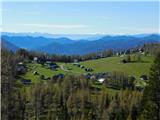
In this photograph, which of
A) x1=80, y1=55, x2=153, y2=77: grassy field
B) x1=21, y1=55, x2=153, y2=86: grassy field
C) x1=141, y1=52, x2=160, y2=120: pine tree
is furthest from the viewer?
x1=80, y1=55, x2=153, y2=77: grassy field

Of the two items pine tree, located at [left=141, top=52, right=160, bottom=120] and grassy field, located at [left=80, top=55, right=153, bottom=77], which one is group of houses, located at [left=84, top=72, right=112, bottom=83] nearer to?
grassy field, located at [left=80, top=55, right=153, bottom=77]

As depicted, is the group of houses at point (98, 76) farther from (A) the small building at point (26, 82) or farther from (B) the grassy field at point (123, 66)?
(A) the small building at point (26, 82)

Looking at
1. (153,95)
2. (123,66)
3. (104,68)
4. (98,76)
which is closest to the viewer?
(153,95)

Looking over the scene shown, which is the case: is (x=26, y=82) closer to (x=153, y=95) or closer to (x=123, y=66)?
(x=123, y=66)

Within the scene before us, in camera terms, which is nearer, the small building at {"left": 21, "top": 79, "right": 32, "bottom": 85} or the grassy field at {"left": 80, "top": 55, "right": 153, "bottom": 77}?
the small building at {"left": 21, "top": 79, "right": 32, "bottom": 85}

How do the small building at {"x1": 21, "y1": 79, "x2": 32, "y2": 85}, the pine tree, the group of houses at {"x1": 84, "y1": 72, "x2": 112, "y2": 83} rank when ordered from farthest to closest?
the group of houses at {"x1": 84, "y1": 72, "x2": 112, "y2": 83}, the small building at {"x1": 21, "y1": 79, "x2": 32, "y2": 85}, the pine tree

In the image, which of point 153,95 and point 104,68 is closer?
point 153,95

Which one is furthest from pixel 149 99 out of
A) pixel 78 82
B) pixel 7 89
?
pixel 78 82

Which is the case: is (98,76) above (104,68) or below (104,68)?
below

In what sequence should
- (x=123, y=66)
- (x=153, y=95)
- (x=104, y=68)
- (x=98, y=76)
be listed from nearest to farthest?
1. (x=153, y=95)
2. (x=98, y=76)
3. (x=123, y=66)
4. (x=104, y=68)

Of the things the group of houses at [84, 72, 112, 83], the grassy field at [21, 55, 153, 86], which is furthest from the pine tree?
the group of houses at [84, 72, 112, 83]

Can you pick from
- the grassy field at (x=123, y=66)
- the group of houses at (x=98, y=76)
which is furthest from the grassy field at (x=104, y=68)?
the group of houses at (x=98, y=76)

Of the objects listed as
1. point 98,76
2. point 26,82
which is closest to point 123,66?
point 98,76
